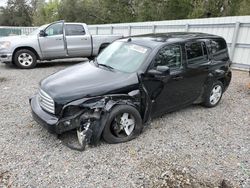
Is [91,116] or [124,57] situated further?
[124,57]

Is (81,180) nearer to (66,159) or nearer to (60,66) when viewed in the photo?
(66,159)

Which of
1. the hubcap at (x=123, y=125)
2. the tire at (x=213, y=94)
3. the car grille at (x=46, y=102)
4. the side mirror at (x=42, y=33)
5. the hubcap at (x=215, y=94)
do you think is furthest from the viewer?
the side mirror at (x=42, y=33)

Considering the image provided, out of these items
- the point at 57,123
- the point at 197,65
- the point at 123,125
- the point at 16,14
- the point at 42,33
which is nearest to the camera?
the point at 57,123

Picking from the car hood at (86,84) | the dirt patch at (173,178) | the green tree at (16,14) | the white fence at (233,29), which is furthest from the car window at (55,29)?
the green tree at (16,14)

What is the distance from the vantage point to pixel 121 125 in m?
3.76

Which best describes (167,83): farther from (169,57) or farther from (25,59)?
(25,59)

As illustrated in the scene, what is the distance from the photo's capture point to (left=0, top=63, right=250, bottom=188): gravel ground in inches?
117

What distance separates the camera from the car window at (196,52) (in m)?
4.62

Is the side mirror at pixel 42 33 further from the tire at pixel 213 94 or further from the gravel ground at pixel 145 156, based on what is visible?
the tire at pixel 213 94

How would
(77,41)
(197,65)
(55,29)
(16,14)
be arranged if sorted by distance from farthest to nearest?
1. (16,14)
2. (77,41)
3. (55,29)
4. (197,65)

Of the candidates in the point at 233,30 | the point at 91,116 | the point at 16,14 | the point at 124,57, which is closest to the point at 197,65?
the point at 124,57

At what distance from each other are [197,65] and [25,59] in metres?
6.86

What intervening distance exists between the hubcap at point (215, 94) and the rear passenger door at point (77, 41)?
6194 mm

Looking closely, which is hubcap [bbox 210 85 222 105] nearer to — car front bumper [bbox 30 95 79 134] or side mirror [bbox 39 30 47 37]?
car front bumper [bbox 30 95 79 134]
